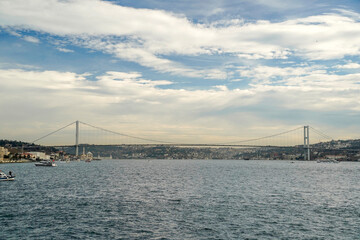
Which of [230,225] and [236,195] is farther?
[236,195]

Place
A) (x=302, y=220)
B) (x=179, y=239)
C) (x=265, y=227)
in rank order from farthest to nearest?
(x=302, y=220) < (x=265, y=227) < (x=179, y=239)

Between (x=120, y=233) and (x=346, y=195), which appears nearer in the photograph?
(x=120, y=233)

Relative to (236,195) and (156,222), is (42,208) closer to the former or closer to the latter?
(156,222)

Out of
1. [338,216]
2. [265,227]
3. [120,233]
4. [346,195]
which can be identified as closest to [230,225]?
[265,227]

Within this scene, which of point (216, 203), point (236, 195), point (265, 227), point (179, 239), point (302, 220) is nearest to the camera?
point (179, 239)

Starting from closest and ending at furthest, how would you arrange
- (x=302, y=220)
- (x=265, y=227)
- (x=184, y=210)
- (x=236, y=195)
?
(x=265, y=227) < (x=302, y=220) < (x=184, y=210) < (x=236, y=195)

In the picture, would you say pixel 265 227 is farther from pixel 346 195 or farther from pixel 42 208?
pixel 346 195

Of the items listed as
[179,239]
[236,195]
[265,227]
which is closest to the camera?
[179,239]

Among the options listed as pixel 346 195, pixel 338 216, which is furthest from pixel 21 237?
pixel 346 195
